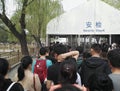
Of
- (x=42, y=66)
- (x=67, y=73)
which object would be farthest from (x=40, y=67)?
(x=67, y=73)

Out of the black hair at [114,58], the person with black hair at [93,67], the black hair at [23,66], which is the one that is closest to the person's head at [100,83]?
the black hair at [114,58]

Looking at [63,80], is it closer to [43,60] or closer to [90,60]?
[90,60]

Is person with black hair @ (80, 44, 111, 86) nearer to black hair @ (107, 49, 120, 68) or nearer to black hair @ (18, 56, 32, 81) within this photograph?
black hair @ (18, 56, 32, 81)

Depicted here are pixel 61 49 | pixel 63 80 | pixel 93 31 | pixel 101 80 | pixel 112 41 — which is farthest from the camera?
pixel 112 41

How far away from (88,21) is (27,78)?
12931 mm

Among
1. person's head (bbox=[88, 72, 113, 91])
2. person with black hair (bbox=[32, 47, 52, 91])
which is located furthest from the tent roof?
person's head (bbox=[88, 72, 113, 91])

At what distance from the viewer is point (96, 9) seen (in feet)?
61.3

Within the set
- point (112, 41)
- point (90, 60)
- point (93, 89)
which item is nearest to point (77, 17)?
point (112, 41)

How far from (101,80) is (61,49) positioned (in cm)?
156

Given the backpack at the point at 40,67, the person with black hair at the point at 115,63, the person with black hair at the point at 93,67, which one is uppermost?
the person with black hair at the point at 115,63

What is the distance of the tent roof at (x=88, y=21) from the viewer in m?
18.2

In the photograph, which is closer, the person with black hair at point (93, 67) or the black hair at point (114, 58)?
the black hair at point (114, 58)

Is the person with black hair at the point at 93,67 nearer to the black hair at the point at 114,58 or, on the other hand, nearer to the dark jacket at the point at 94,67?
the dark jacket at the point at 94,67

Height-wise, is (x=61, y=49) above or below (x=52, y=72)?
above
